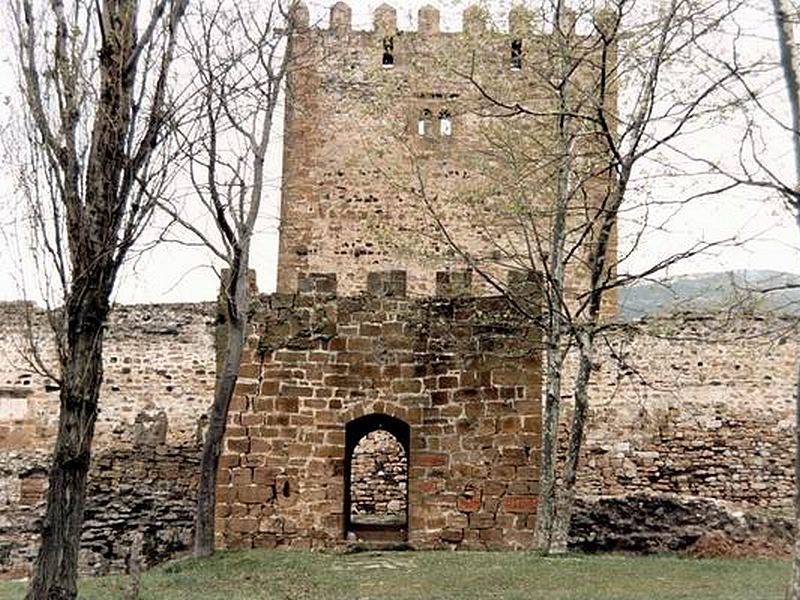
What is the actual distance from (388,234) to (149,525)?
6776 mm

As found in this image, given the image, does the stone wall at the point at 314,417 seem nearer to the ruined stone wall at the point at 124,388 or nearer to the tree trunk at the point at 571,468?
the ruined stone wall at the point at 124,388

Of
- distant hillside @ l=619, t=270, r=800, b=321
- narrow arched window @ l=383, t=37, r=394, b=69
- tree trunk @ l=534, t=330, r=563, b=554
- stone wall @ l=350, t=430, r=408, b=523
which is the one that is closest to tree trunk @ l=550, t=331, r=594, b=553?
tree trunk @ l=534, t=330, r=563, b=554

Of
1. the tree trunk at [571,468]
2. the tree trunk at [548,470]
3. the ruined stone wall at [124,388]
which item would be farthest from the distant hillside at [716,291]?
the ruined stone wall at [124,388]

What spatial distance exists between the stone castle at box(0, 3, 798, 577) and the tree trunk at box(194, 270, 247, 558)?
45 centimetres

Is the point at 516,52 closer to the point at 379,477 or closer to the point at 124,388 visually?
the point at 379,477

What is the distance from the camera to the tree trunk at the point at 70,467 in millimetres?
8477

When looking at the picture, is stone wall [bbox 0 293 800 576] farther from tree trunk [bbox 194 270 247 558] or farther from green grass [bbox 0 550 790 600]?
green grass [bbox 0 550 790 600]

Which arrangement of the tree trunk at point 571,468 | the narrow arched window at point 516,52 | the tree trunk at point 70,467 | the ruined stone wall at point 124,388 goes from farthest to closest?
1. the ruined stone wall at point 124,388
2. the narrow arched window at point 516,52
3. the tree trunk at point 571,468
4. the tree trunk at point 70,467

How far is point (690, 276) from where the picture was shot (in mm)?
12336

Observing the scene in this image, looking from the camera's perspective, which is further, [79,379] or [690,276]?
[690,276]

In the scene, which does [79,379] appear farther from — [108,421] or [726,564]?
[108,421]

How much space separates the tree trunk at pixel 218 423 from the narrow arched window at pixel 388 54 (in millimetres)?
12963

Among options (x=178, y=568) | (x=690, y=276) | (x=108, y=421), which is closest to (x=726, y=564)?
(x=690, y=276)

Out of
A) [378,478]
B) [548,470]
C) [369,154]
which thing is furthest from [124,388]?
[548,470]
